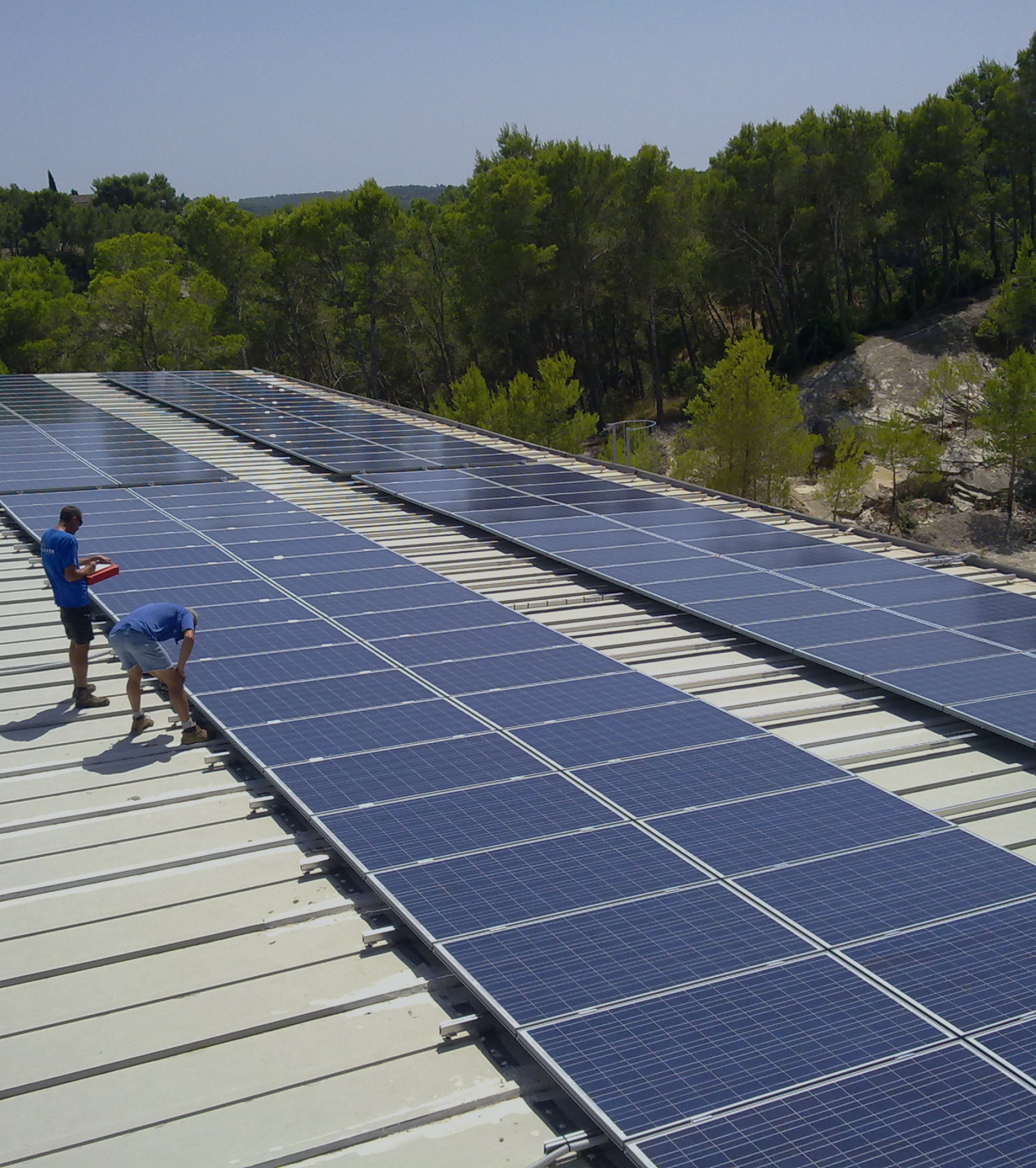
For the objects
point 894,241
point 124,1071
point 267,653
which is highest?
point 894,241

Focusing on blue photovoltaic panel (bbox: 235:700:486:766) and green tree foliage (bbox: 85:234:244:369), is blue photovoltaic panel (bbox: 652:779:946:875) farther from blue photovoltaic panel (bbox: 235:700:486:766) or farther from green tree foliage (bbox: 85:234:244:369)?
green tree foliage (bbox: 85:234:244:369)

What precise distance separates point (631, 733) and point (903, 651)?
432cm

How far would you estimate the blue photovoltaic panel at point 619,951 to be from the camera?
6633 mm

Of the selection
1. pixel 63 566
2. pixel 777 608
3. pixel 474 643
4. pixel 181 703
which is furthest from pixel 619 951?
pixel 777 608

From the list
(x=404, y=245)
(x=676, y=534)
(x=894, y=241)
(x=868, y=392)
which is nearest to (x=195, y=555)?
(x=676, y=534)

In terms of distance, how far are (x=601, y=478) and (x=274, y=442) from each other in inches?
342

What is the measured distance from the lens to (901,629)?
14.0 meters

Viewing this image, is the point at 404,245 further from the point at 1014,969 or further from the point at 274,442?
the point at 1014,969

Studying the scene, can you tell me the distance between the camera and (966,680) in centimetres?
1215

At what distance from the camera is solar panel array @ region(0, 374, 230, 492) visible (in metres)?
23.6

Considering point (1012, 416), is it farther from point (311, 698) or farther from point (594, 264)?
point (311, 698)

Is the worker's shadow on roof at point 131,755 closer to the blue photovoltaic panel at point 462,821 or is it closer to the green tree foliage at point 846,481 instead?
the blue photovoltaic panel at point 462,821

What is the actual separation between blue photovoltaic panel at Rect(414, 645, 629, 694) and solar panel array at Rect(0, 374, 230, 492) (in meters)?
13.3

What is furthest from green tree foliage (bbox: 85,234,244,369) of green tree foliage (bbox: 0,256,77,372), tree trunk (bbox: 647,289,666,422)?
tree trunk (bbox: 647,289,666,422)
